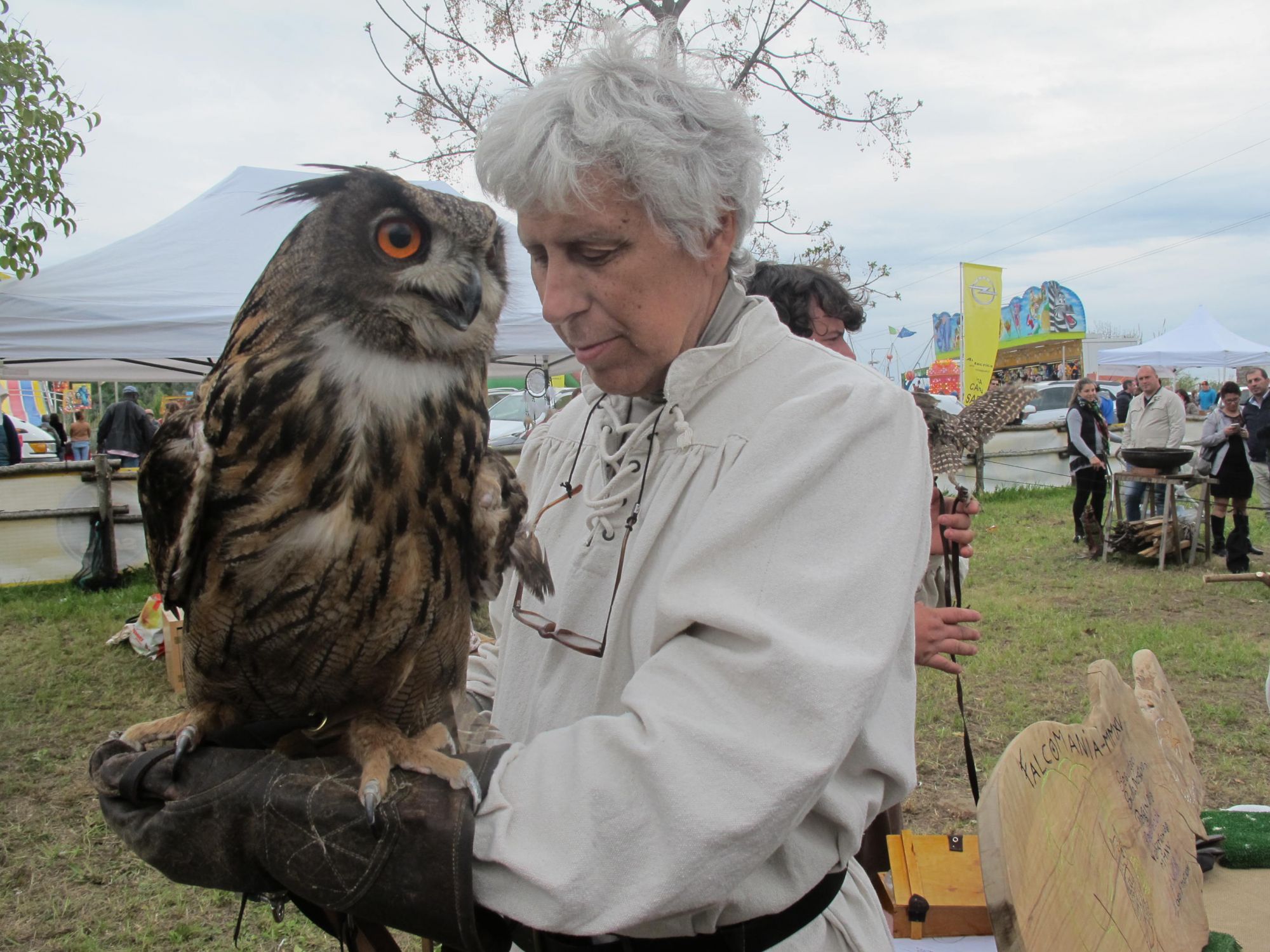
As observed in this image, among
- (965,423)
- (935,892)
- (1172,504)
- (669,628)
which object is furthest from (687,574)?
(1172,504)

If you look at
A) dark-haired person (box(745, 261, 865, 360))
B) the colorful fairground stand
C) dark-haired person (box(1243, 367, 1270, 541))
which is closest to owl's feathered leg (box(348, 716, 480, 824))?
dark-haired person (box(745, 261, 865, 360))

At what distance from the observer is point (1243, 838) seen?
9.43ft

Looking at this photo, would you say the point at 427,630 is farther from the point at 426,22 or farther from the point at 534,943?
the point at 426,22

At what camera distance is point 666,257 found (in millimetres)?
1386

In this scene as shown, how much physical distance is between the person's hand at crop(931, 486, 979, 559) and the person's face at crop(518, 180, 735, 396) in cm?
158

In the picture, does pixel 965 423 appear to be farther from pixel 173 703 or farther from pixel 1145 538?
pixel 1145 538

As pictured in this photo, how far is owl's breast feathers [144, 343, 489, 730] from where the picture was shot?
4.85ft

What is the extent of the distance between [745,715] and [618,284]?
68 cm

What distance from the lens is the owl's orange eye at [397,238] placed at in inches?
62.5

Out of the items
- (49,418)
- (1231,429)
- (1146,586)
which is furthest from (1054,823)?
(49,418)

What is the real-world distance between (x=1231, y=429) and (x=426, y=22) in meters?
8.82

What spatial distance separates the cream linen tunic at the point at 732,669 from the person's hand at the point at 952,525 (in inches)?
58.8

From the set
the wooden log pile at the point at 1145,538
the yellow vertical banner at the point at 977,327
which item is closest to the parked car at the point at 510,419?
the yellow vertical banner at the point at 977,327

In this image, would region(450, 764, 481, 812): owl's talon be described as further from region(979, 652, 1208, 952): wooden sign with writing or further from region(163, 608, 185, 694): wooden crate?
region(163, 608, 185, 694): wooden crate
